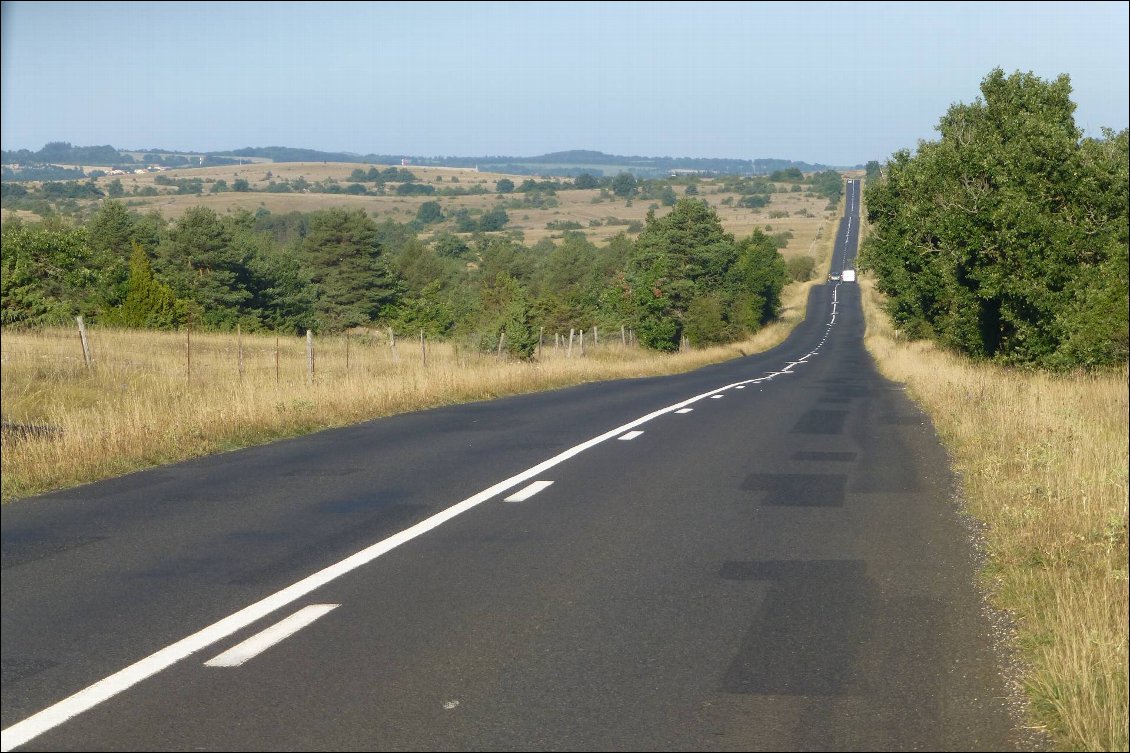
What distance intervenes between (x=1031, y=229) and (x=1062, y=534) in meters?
15.4

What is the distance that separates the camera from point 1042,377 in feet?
61.4

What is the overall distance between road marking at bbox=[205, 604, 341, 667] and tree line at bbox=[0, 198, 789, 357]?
35.7 meters

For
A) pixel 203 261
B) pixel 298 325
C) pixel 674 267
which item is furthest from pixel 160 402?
pixel 298 325

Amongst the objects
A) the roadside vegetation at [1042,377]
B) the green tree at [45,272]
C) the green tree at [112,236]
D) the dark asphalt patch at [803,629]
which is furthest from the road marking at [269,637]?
the green tree at [112,236]

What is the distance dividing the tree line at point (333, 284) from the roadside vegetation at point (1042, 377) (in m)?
17.4

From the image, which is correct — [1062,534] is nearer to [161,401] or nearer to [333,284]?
[161,401]

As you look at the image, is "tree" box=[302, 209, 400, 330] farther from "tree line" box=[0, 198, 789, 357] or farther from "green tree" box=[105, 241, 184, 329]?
"green tree" box=[105, 241, 184, 329]

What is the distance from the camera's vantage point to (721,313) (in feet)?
267

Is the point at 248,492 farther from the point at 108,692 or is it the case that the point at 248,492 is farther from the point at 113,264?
the point at 113,264

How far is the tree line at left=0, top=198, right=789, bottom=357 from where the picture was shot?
52875 mm

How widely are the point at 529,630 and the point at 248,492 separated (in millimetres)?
4803

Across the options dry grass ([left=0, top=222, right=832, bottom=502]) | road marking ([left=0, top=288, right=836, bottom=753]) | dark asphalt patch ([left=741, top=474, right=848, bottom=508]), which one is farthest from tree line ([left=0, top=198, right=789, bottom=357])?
road marking ([left=0, top=288, right=836, bottom=753])

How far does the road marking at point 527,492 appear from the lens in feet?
33.1

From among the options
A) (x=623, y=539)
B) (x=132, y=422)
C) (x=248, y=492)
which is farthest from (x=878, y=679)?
(x=132, y=422)
